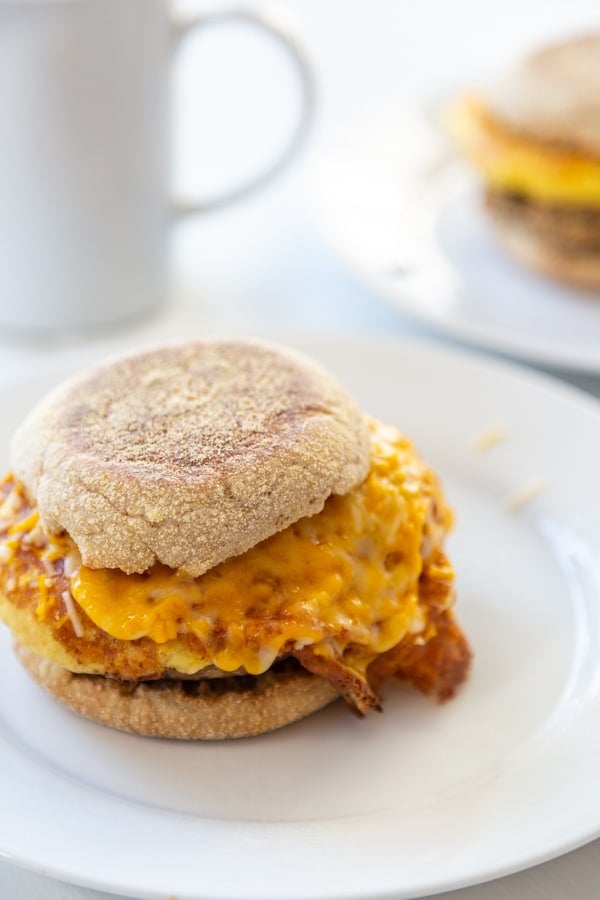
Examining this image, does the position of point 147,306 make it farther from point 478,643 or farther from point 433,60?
point 433,60

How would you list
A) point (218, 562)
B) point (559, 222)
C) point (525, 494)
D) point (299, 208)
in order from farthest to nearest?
point (299, 208) → point (559, 222) → point (525, 494) → point (218, 562)

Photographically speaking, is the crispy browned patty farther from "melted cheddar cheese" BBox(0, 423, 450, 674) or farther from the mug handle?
"melted cheddar cheese" BBox(0, 423, 450, 674)

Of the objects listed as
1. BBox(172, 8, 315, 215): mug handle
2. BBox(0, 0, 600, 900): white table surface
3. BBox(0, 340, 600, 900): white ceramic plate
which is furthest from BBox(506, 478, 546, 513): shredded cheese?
BBox(172, 8, 315, 215): mug handle

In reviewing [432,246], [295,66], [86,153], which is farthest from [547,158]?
[86,153]

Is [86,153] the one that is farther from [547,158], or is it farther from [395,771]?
[395,771]

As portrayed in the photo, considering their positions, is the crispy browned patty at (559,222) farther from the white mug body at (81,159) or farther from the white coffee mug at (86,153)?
the white mug body at (81,159)

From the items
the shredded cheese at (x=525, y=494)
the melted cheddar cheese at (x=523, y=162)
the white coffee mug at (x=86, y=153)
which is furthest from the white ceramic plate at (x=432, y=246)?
the shredded cheese at (x=525, y=494)

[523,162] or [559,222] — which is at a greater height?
[523,162]
